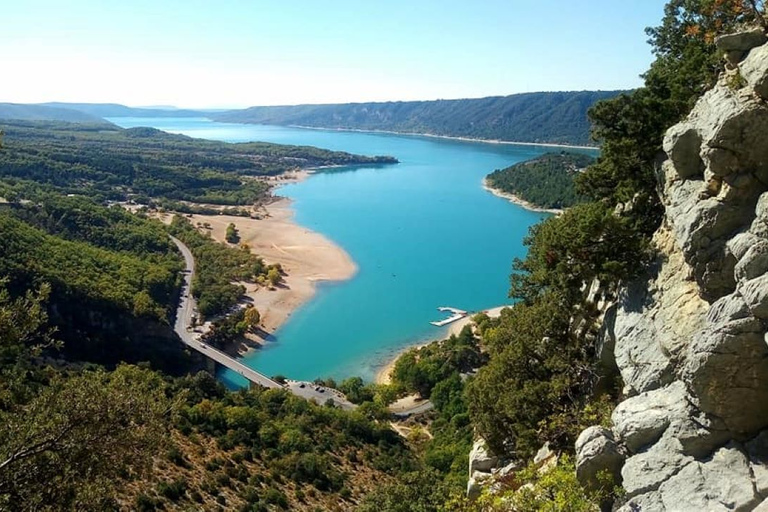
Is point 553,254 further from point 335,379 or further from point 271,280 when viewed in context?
point 271,280

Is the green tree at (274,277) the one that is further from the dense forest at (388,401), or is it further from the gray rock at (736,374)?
the gray rock at (736,374)

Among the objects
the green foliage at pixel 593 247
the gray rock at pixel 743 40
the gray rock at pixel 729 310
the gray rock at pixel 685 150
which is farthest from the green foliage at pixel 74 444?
the gray rock at pixel 743 40

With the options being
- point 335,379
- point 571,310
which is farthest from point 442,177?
point 571,310

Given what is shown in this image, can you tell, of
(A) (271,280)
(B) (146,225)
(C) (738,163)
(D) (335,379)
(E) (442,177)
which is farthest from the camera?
(E) (442,177)

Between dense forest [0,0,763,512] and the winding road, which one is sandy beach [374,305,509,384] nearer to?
dense forest [0,0,763,512]

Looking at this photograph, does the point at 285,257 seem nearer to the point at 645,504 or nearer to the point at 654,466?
Result: the point at 654,466
